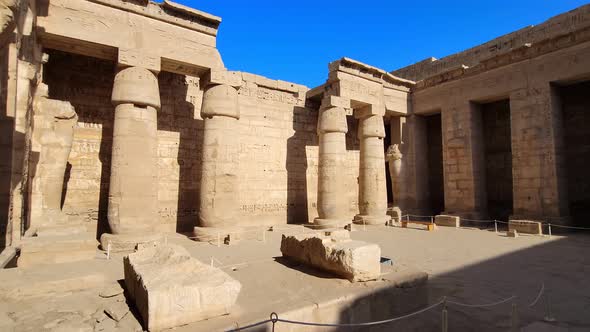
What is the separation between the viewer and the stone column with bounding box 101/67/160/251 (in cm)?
746

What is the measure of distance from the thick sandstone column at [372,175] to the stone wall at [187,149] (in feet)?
6.51

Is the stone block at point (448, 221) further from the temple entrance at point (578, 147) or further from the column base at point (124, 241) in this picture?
the column base at point (124, 241)

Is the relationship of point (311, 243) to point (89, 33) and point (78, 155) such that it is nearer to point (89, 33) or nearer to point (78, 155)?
point (89, 33)

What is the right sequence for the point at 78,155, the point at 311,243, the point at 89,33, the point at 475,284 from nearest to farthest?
1. the point at 311,243
2. the point at 475,284
3. the point at 89,33
4. the point at 78,155

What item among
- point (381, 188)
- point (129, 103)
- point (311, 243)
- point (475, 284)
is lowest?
point (475, 284)

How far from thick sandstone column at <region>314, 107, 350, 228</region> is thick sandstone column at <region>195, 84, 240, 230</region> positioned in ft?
11.4

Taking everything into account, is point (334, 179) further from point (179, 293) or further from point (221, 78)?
point (179, 293)

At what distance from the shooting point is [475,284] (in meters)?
5.17

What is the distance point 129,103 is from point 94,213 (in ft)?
11.5

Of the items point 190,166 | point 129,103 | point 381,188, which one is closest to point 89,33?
point 129,103

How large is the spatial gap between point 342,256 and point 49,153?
744 centimetres

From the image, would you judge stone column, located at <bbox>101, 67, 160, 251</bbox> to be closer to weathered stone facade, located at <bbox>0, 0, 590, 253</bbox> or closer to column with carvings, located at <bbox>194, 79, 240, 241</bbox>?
weathered stone facade, located at <bbox>0, 0, 590, 253</bbox>

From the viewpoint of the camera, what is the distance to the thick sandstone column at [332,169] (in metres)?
11.2

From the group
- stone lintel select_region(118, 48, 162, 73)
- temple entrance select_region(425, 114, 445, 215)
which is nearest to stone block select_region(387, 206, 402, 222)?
temple entrance select_region(425, 114, 445, 215)
